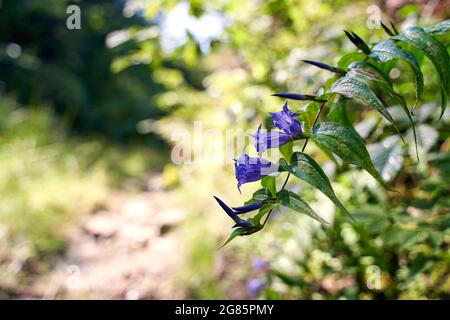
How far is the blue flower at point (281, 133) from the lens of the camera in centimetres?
54

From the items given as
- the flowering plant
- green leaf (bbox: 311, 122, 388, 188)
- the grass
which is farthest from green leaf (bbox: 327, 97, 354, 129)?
the grass

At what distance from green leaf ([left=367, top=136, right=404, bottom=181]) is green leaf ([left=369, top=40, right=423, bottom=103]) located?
48cm

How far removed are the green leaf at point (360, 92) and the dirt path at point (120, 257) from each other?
75.0 inches

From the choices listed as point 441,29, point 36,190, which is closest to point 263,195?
point 441,29

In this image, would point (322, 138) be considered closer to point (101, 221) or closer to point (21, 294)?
point (21, 294)

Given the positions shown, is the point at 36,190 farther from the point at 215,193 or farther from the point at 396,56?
the point at 396,56

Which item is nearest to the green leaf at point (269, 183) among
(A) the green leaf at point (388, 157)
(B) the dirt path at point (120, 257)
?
(A) the green leaf at point (388, 157)

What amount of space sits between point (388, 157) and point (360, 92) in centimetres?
63

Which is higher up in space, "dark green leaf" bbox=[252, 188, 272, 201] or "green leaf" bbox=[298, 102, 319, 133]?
"green leaf" bbox=[298, 102, 319, 133]

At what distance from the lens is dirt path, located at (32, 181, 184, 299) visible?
7.70 ft

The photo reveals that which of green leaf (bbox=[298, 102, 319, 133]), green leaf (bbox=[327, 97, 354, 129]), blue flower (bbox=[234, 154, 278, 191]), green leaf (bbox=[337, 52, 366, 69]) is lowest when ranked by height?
blue flower (bbox=[234, 154, 278, 191])

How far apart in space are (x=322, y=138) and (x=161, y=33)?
1419mm

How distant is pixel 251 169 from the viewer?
54 centimetres

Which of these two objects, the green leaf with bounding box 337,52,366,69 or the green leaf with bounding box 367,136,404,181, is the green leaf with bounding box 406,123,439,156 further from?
the green leaf with bounding box 337,52,366,69
